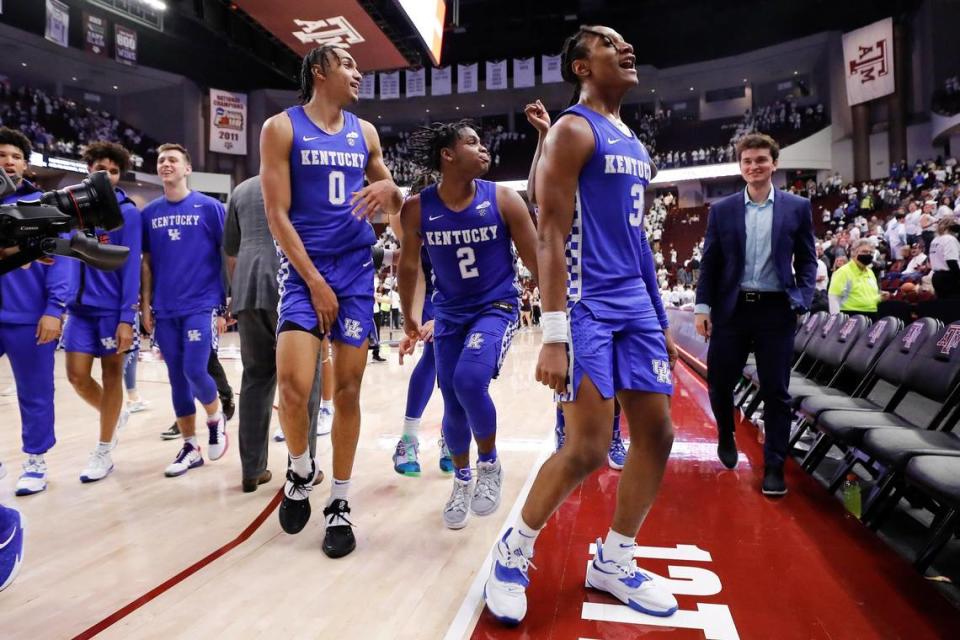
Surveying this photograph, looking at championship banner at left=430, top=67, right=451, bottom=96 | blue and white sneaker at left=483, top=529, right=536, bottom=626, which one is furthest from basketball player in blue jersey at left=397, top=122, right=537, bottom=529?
championship banner at left=430, top=67, right=451, bottom=96

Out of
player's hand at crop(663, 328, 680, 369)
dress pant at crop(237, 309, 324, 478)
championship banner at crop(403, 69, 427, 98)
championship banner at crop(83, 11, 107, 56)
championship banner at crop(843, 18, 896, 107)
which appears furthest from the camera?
championship banner at crop(403, 69, 427, 98)

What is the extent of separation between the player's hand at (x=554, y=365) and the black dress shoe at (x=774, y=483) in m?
1.76

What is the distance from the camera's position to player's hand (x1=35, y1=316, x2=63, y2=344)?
276 cm

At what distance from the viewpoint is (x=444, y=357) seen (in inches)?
104

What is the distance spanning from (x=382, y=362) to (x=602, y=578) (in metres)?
7.45

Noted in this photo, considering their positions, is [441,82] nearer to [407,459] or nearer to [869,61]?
[869,61]

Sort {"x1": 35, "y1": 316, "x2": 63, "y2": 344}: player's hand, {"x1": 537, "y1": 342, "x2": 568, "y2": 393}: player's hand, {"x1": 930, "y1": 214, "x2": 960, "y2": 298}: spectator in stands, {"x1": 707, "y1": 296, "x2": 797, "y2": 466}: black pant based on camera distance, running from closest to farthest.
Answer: {"x1": 537, "y1": 342, "x2": 568, "y2": 393}: player's hand < {"x1": 35, "y1": 316, "x2": 63, "y2": 344}: player's hand < {"x1": 707, "y1": 296, "x2": 797, "y2": 466}: black pant < {"x1": 930, "y1": 214, "x2": 960, "y2": 298}: spectator in stands

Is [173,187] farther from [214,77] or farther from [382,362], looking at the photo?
[214,77]

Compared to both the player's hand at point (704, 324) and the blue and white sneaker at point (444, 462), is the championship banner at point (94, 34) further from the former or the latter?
the player's hand at point (704, 324)

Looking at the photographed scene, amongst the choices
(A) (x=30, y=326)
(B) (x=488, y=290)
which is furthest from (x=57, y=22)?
(B) (x=488, y=290)

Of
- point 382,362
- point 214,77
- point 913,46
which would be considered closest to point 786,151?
point 913,46

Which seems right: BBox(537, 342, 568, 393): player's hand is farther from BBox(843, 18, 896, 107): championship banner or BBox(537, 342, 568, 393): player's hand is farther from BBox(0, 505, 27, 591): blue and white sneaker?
BBox(843, 18, 896, 107): championship banner

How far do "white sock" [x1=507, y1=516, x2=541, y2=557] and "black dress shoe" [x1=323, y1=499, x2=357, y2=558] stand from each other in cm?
72

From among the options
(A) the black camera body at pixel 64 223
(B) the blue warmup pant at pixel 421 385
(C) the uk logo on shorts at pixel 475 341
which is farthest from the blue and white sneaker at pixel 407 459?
(A) the black camera body at pixel 64 223
